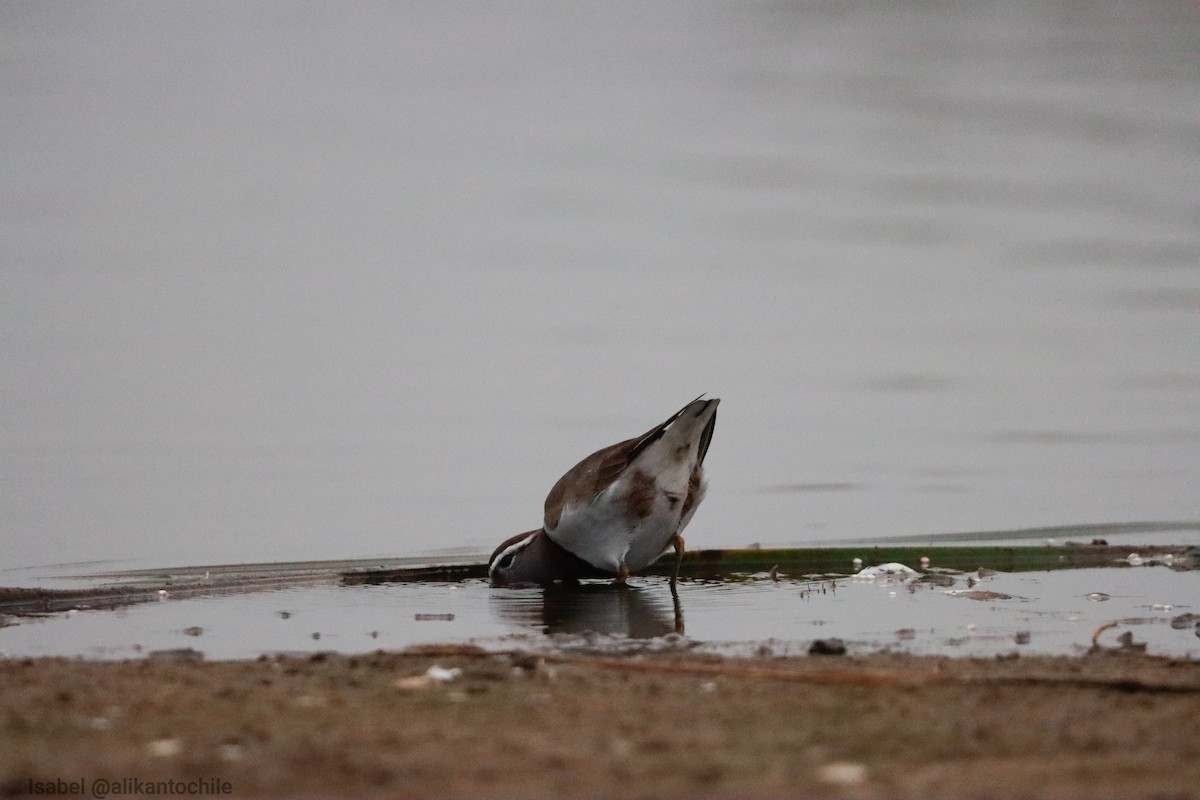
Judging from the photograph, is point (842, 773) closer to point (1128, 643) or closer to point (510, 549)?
point (1128, 643)

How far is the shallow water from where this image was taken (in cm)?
543

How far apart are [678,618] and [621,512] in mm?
1692

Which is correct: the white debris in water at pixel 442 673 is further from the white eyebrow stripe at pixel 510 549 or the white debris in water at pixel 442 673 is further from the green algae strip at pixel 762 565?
the white eyebrow stripe at pixel 510 549

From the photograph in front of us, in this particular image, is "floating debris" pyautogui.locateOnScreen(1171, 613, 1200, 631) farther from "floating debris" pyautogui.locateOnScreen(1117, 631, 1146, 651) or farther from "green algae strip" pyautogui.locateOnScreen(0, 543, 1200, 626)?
"green algae strip" pyautogui.locateOnScreen(0, 543, 1200, 626)

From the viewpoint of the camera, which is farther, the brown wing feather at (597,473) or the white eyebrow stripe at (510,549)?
the brown wing feather at (597,473)

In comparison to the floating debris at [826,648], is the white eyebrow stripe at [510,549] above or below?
above

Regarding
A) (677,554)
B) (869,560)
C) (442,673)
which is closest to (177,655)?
(442,673)

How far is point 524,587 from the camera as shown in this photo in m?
7.80

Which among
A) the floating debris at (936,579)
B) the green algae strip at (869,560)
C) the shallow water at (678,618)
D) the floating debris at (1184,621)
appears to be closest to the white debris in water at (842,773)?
the shallow water at (678,618)

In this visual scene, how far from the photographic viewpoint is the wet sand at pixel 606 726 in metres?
2.98

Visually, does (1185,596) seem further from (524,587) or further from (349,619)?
(349,619)

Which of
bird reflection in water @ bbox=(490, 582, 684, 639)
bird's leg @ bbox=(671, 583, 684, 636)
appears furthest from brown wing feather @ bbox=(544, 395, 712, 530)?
bird's leg @ bbox=(671, 583, 684, 636)

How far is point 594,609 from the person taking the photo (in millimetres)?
6867

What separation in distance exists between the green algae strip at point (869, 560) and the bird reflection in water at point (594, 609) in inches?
18.9
